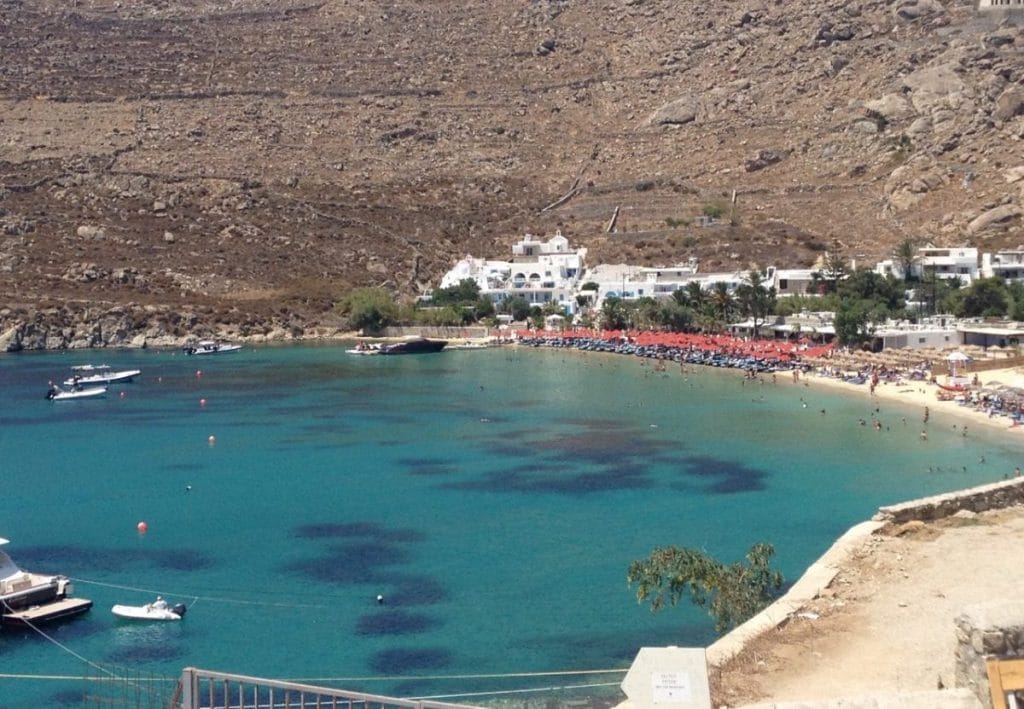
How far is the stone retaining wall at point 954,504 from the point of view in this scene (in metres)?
23.4

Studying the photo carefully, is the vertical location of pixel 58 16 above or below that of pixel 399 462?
above

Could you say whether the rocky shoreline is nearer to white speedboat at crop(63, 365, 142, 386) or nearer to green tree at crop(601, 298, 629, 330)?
white speedboat at crop(63, 365, 142, 386)

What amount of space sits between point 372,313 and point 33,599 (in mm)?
73331

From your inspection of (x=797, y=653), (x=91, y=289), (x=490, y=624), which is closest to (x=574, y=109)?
(x=91, y=289)

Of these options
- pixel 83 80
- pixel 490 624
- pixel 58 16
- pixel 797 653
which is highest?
pixel 58 16

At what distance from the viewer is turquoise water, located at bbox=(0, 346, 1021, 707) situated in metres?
25.8

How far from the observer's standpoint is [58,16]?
163 meters

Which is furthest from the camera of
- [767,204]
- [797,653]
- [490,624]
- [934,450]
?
[767,204]

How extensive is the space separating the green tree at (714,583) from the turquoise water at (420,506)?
2.26 ft

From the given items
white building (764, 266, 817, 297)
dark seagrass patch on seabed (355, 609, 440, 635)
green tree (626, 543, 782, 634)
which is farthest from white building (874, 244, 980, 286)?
dark seagrass patch on seabed (355, 609, 440, 635)

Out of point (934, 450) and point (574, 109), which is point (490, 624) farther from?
point (574, 109)

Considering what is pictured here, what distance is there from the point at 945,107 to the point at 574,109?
41.5m

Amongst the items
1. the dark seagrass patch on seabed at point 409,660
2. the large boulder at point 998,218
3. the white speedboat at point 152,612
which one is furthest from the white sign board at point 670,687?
the large boulder at point 998,218

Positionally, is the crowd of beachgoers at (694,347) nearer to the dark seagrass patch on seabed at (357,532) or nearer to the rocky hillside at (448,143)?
the rocky hillside at (448,143)
